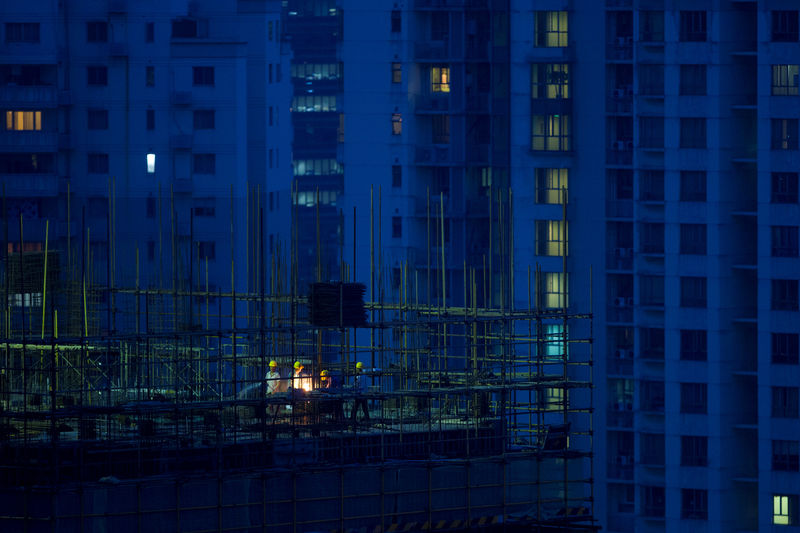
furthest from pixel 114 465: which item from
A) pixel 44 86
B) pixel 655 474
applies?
pixel 44 86

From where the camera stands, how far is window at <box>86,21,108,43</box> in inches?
4065

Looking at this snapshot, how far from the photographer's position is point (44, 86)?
101438 mm

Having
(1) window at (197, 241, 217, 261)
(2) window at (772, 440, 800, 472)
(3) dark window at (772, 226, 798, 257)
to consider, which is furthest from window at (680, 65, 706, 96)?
(1) window at (197, 241, 217, 261)

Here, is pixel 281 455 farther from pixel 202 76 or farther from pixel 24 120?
pixel 202 76

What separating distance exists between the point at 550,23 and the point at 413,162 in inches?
350

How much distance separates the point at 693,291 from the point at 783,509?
315 inches

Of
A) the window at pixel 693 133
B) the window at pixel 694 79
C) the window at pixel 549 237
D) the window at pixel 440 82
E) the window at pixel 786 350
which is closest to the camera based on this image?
the window at pixel 786 350

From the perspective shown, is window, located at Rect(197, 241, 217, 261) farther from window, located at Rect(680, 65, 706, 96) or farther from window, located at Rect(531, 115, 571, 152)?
window, located at Rect(680, 65, 706, 96)

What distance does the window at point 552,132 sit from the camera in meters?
87.6

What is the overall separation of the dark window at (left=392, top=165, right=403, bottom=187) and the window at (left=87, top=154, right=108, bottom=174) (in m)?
17.0

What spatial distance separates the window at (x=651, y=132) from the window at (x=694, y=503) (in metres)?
11.9

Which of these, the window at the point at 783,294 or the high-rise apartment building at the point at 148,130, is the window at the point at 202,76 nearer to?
the high-rise apartment building at the point at 148,130

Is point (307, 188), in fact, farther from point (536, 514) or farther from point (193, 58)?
point (536, 514)

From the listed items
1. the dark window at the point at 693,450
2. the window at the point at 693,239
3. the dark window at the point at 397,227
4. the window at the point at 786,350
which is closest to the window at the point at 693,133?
the window at the point at 693,239
